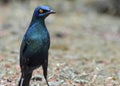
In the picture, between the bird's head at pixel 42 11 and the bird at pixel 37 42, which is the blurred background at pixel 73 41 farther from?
the bird's head at pixel 42 11

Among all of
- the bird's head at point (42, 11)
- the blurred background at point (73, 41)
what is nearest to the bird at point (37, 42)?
the bird's head at point (42, 11)

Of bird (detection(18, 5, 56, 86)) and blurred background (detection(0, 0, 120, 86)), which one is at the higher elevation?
bird (detection(18, 5, 56, 86))

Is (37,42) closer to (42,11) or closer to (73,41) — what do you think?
(42,11)

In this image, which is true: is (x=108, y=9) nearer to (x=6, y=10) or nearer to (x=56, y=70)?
(x=6, y=10)

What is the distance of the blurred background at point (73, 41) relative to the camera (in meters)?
7.01

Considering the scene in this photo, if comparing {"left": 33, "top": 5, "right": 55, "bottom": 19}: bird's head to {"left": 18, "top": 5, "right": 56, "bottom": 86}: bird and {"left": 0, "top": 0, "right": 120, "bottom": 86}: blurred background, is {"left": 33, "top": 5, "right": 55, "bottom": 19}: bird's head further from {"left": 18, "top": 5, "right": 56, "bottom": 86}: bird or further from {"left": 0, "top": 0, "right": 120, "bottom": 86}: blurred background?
{"left": 0, "top": 0, "right": 120, "bottom": 86}: blurred background

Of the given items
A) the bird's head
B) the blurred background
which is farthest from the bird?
the blurred background

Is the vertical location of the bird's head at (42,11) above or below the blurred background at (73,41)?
above

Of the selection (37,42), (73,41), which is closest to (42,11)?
(37,42)

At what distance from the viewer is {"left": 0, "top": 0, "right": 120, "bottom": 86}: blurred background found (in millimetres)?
7012

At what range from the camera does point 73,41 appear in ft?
39.9

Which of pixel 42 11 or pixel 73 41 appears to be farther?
pixel 73 41

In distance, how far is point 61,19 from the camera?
1602 centimetres

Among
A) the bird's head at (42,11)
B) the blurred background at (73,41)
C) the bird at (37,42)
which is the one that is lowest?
the blurred background at (73,41)
